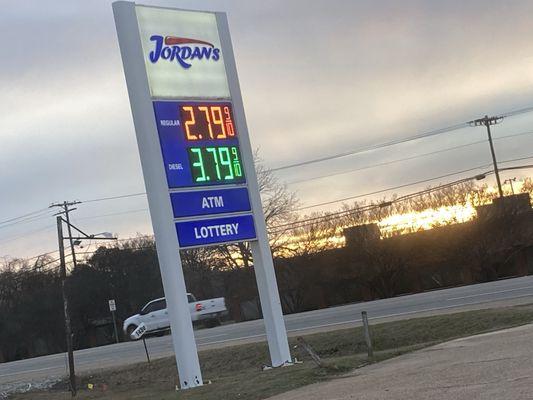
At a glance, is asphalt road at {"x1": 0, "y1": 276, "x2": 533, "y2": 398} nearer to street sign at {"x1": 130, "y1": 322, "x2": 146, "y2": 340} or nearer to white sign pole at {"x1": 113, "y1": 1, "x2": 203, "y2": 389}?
street sign at {"x1": 130, "y1": 322, "x2": 146, "y2": 340}

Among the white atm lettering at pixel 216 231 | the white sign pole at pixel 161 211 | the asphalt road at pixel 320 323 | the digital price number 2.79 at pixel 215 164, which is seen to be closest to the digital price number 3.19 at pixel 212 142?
the digital price number 2.79 at pixel 215 164

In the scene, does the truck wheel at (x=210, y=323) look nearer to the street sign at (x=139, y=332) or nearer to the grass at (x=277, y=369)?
the street sign at (x=139, y=332)

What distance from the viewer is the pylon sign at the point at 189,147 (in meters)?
13.7

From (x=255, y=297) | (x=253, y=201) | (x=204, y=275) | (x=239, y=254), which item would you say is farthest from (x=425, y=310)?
(x=204, y=275)

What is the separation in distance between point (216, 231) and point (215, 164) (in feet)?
4.49

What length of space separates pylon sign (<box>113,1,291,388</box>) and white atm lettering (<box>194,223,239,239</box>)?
21mm

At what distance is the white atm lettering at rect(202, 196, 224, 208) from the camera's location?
1423 centimetres

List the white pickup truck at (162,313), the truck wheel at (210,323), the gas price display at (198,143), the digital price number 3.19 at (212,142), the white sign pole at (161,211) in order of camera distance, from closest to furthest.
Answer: the white sign pole at (161,211) < the gas price display at (198,143) < the digital price number 3.19 at (212,142) < the white pickup truck at (162,313) < the truck wheel at (210,323)

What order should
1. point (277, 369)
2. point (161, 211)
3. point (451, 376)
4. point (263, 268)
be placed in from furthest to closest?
1. point (263, 268)
2. point (277, 369)
3. point (161, 211)
4. point (451, 376)

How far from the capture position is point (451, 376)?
28.3 ft

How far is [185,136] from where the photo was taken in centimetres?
1412

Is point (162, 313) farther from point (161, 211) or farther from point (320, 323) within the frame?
point (161, 211)

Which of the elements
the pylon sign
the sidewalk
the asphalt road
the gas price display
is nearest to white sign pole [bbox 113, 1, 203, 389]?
the pylon sign

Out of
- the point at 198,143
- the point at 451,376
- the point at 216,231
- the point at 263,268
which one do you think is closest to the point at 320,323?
the point at 263,268
